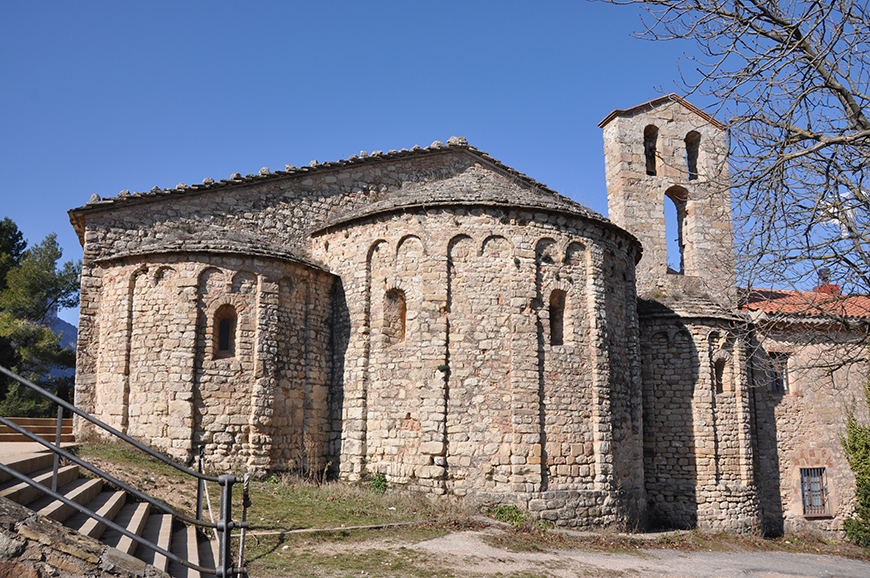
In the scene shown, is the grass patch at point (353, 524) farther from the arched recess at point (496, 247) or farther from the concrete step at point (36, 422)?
the arched recess at point (496, 247)

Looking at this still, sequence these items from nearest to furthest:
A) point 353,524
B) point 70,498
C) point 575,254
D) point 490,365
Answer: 1. point 70,498
2. point 353,524
3. point 490,365
4. point 575,254

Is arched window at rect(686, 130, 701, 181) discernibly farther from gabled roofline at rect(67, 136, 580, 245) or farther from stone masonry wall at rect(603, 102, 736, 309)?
gabled roofline at rect(67, 136, 580, 245)

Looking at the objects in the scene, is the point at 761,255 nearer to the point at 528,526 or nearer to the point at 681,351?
the point at 528,526

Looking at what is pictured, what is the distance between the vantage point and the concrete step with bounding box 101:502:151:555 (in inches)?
232

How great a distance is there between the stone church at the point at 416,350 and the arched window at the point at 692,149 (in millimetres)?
6226

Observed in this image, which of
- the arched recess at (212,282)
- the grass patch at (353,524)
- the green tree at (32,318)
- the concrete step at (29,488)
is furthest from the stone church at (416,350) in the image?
the green tree at (32,318)

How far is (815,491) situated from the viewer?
20234mm

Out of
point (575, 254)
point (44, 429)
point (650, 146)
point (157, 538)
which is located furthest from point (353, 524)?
point (650, 146)

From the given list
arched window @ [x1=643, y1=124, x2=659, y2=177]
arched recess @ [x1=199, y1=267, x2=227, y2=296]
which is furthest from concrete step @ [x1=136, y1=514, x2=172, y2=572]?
arched window @ [x1=643, y1=124, x2=659, y2=177]

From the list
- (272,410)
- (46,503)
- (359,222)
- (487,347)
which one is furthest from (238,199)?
(46,503)

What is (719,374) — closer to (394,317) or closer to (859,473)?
(859,473)

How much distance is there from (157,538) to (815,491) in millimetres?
20271

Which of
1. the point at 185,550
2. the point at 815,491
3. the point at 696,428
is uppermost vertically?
the point at 696,428

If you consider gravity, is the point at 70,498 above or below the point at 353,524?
above
